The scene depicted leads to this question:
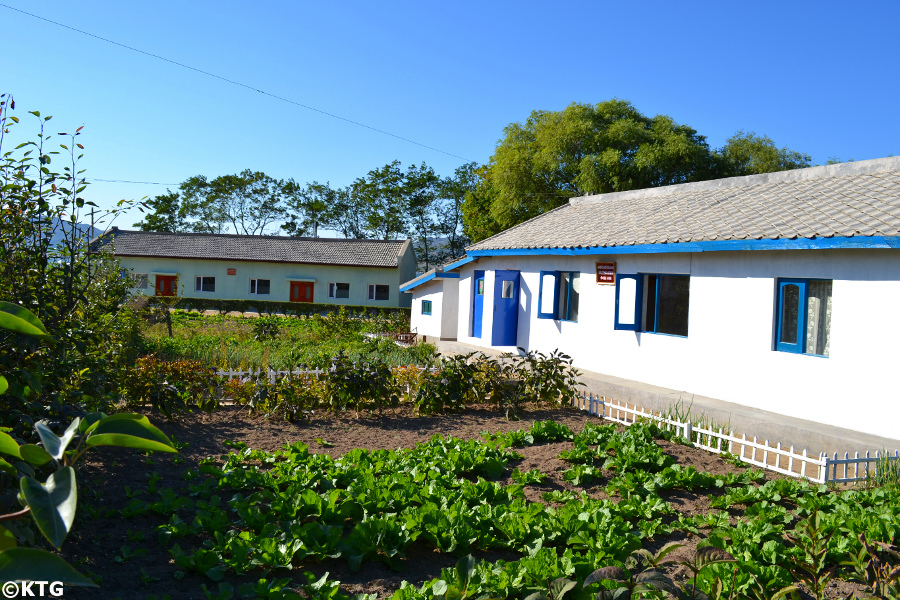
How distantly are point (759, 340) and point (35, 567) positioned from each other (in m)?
9.87

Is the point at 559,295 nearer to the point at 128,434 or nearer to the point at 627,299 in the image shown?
the point at 627,299

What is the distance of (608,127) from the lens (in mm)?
30438

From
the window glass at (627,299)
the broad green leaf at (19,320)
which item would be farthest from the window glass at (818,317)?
the broad green leaf at (19,320)

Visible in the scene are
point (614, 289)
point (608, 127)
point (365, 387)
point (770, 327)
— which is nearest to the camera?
point (365, 387)

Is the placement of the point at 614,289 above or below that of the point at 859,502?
above

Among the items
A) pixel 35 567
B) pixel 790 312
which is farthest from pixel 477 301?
pixel 35 567

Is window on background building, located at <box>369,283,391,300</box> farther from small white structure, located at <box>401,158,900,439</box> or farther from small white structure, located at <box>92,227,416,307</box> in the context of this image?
small white structure, located at <box>401,158,900,439</box>

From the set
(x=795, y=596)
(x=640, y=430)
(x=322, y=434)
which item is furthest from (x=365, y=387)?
(x=795, y=596)

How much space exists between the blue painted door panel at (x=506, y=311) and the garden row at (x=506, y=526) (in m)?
9.32

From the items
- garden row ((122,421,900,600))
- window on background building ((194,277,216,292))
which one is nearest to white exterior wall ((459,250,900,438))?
garden row ((122,421,900,600))

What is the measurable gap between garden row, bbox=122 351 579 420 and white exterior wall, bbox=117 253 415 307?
2606 cm

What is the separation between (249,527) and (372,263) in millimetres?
31266

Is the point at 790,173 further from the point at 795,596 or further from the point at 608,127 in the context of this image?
the point at 608,127

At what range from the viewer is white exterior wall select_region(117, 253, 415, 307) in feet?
117
